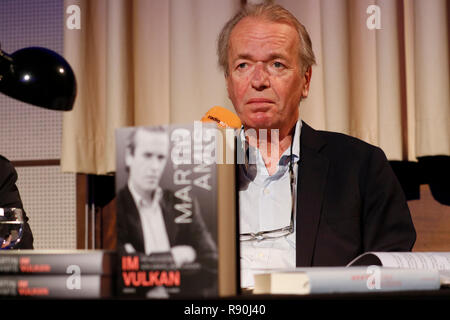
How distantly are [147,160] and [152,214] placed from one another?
6 centimetres

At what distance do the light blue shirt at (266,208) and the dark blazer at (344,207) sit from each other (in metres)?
0.04

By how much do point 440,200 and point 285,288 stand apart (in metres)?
1.60

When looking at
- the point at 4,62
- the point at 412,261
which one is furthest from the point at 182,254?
the point at 4,62

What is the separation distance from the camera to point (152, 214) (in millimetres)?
622

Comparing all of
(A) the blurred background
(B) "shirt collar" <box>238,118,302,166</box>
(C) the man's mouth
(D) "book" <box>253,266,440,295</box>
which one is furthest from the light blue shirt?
(D) "book" <box>253,266,440,295</box>

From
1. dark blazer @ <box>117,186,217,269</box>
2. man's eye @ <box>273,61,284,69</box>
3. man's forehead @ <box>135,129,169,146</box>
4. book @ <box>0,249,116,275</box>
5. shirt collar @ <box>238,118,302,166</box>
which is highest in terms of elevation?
man's eye @ <box>273,61,284,69</box>

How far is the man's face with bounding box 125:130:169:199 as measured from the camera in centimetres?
63

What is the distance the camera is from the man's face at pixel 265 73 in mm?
1675

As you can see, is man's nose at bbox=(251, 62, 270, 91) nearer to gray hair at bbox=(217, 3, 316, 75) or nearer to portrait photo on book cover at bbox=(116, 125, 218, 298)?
gray hair at bbox=(217, 3, 316, 75)

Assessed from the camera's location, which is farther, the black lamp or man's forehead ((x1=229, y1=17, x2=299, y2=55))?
man's forehead ((x1=229, y1=17, x2=299, y2=55))

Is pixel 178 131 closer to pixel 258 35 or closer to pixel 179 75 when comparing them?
pixel 258 35

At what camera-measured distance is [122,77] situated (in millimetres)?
2199

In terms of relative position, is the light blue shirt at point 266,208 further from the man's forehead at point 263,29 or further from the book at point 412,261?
the book at point 412,261

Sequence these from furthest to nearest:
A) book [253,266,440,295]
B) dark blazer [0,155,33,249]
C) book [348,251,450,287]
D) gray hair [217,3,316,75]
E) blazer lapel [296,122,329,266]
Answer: dark blazer [0,155,33,249], gray hair [217,3,316,75], blazer lapel [296,122,329,266], book [348,251,450,287], book [253,266,440,295]
